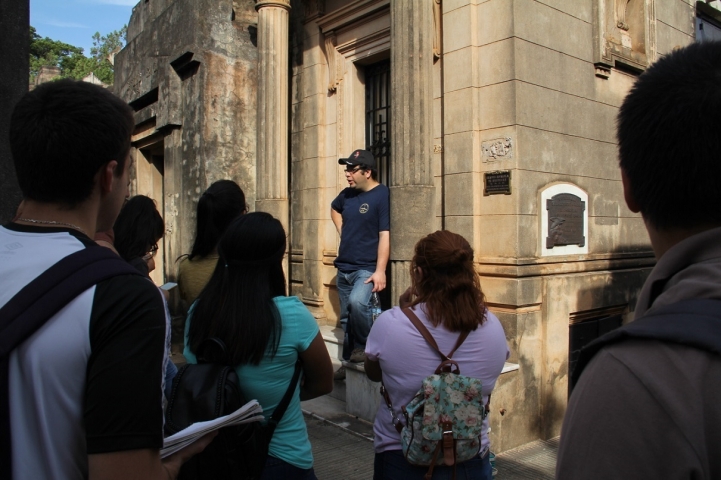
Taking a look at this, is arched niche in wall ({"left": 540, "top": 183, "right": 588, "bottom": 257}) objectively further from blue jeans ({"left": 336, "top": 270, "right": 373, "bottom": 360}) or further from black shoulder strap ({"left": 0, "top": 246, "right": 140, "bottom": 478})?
black shoulder strap ({"left": 0, "top": 246, "right": 140, "bottom": 478})

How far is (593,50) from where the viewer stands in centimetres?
671

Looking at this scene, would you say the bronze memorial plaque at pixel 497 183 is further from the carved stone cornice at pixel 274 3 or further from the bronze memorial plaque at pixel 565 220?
the carved stone cornice at pixel 274 3

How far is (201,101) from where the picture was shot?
362 inches

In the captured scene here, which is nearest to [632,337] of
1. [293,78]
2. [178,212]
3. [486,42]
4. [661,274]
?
[661,274]

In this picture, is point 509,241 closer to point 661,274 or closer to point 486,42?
point 486,42

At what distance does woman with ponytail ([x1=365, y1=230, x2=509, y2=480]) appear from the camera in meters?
2.73

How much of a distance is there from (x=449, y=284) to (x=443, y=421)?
65 cm

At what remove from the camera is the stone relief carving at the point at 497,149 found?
5734 mm

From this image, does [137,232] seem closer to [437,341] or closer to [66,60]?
[437,341]

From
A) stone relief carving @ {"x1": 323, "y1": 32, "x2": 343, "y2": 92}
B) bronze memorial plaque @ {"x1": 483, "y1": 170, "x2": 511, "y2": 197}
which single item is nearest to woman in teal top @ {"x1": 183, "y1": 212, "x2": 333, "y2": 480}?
bronze memorial plaque @ {"x1": 483, "y1": 170, "x2": 511, "y2": 197}

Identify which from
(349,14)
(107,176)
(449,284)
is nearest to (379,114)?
(349,14)

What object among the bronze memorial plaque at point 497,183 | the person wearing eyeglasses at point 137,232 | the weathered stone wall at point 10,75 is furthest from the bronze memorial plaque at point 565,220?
the weathered stone wall at point 10,75

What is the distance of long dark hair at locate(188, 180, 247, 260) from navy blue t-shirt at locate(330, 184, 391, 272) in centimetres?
228

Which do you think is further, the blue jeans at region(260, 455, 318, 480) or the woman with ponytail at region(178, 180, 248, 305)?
the woman with ponytail at region(178, 180, 248, 305)
